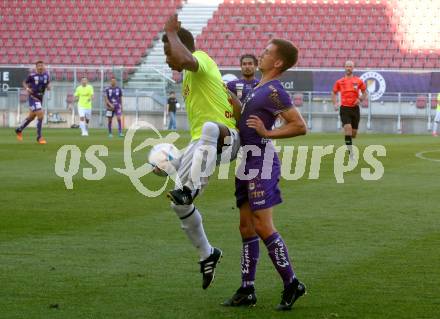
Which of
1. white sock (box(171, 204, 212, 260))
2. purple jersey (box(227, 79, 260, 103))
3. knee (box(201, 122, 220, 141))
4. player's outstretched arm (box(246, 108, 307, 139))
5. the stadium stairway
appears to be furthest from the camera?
the stadium stairway

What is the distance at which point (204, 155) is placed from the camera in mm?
7023

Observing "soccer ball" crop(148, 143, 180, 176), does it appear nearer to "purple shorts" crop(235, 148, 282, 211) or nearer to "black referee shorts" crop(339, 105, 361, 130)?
"purple shorts" crop(235, 148, 282, 211)

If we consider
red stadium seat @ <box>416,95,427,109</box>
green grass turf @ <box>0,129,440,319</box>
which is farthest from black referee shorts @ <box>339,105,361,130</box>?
red stadium seat @ <box>416,95,427,109</box>

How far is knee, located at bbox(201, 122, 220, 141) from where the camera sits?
696 cm

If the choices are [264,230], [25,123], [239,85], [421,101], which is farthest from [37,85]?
[264,230]

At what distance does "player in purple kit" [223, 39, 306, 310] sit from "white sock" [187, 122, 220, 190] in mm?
226

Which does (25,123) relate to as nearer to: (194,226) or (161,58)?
(161,58)

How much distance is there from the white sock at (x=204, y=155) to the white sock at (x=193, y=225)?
0.62 ft

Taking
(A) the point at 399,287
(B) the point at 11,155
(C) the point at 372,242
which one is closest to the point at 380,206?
(C) the point at 372,242

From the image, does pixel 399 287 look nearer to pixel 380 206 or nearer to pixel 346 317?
pixel 346 317

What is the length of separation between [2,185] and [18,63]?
110ft

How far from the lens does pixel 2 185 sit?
15.4 metres

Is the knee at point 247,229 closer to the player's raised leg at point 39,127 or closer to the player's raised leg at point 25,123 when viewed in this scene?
the player's raised leg at point 39,127

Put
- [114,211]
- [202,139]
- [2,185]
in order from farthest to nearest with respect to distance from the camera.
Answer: [2,185], [114,211], [202,139]
